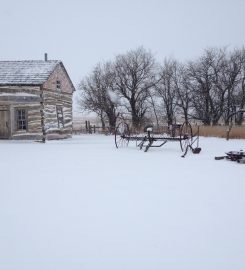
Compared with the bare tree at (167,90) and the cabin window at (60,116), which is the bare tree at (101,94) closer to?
the bare tree at (167,90)

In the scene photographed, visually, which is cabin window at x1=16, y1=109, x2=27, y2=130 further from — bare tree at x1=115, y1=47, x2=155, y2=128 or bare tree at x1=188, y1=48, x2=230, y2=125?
bare tree at x1=188, y1=48, x2=230, y2=125

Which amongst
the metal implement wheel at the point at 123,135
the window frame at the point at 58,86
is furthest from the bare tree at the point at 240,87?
the window frame at the point at 58,86

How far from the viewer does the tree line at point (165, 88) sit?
34.3 m

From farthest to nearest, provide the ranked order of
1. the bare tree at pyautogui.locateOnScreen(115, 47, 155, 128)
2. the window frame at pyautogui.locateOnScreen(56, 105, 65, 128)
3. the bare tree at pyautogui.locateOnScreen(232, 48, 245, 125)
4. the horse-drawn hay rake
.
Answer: the bare tree at pyautogui.locateOnScreen(115, 47, 155, 128) → the bare tree at pyautogui.locateOnScreen(232, 48, 245, 125) → the window frame at pyautogui.locateOnScreen(56, 105, 65, 128) → the horse-drawn hay rake

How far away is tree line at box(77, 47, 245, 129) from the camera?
34312mm

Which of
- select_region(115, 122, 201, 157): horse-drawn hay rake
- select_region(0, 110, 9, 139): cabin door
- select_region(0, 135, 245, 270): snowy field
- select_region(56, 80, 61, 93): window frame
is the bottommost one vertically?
select_region(0, 135, 245, 270): snowy field

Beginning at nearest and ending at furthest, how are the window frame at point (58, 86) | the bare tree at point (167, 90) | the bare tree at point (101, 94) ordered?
the window frame at point (58, 86), the bare tree at point (101, 94), the bare tree at point (167, 90)

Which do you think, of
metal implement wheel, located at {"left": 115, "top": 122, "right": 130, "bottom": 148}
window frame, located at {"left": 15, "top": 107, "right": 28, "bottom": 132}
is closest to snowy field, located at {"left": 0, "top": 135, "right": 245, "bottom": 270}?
metal implement wheel, located at {"left": 115, "top": 122, "right": 130, "bottom": 148}

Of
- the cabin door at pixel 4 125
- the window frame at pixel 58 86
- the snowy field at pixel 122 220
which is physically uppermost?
the window frame at pixel 58 86

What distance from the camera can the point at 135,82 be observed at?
3516 centimetres

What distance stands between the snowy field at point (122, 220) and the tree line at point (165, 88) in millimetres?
25798

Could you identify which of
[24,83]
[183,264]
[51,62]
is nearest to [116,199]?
[183,264]

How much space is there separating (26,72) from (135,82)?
16741 mm

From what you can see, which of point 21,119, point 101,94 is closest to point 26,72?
point 21,119
